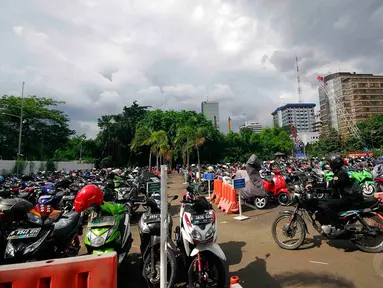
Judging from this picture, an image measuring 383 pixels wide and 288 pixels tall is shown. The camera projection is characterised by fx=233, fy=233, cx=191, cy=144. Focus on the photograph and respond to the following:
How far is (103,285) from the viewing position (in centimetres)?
215

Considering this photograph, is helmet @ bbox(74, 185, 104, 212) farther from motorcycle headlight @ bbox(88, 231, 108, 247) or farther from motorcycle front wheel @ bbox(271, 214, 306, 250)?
motorcycle front wheel @ bbox(271, 214, 306, 250)

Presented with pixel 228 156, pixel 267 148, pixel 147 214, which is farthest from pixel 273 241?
pixel 267 148

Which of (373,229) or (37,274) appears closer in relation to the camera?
(37,274)

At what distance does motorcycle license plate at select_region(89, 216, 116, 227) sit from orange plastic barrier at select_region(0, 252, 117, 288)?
112 cm

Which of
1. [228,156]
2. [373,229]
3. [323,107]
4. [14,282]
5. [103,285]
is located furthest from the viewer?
[323,107]

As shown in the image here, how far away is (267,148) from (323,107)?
53835 mm

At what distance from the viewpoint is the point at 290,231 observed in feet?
14.7

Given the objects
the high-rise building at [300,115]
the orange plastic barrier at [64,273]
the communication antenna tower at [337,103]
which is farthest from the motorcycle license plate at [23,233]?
the high-rise building at [300,115]

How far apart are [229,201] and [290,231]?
335 centimetres

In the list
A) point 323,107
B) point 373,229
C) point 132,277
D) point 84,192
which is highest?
point 323,107

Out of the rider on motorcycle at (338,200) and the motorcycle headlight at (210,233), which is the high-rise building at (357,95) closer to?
the rider on motorcycle at (338,200)

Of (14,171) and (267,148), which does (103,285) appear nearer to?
(14,171)

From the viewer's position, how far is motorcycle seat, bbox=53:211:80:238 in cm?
337

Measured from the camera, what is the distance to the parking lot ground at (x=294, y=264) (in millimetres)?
3316
